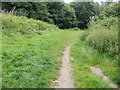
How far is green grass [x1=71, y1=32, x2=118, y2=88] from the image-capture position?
11.8 feet

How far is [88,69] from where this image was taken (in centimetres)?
456

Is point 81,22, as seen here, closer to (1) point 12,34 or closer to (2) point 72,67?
(1) point 12,34

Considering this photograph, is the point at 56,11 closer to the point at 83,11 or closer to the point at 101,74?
the point at 83,11

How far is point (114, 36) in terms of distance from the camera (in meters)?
6.55

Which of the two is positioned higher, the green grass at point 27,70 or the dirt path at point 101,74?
the green grass at point 27,70

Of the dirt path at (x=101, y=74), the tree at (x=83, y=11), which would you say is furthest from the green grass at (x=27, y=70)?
the tree at (x=83, y=11)

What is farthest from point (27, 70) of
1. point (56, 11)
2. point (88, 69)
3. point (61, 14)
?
point (61, 14)

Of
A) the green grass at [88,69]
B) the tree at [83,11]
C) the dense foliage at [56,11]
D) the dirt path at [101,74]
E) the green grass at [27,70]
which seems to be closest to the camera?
the green grass at [27,70]

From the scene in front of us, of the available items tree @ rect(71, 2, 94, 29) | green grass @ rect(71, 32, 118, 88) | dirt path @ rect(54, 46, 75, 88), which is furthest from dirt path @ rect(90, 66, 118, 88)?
tree @ rect(71, 2, 94, 29)

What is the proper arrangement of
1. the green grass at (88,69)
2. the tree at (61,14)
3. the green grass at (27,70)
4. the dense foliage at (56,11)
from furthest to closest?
the tree at (61,14)
the dense foliage at (56,11)
the green grass at (88,69)
the green grass at (27,70)

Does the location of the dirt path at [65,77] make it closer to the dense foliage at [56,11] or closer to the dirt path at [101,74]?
the dirt path at [101,74]

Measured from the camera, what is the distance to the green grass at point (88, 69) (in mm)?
3584

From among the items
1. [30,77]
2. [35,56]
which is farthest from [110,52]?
[30,77]

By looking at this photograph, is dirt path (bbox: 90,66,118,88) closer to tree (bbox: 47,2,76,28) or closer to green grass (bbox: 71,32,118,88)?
green grass (bbox: 71,32,118,88)
